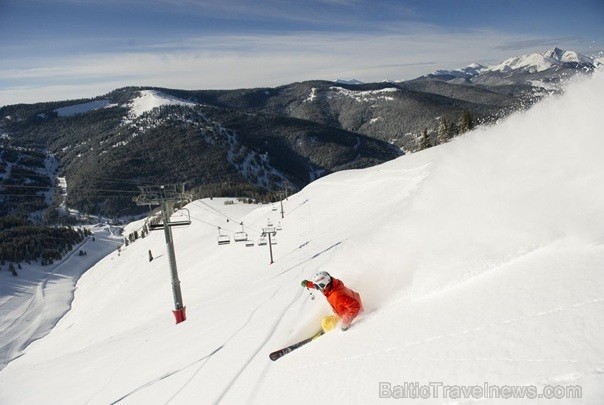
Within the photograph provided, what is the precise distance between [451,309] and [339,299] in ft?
7.60

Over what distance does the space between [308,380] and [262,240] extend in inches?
1163

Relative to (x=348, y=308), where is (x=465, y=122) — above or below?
above

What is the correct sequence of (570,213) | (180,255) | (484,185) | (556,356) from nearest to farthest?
(556,356)
(570,213)
(484,185)
(180,255)

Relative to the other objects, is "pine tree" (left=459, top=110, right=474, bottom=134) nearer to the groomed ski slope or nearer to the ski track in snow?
the groomed ski slope

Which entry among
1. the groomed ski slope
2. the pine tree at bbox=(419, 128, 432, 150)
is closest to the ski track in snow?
the groomed ski slope

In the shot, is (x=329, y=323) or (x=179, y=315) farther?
(x=179, y=315)

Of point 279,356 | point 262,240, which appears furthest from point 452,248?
point 262,240

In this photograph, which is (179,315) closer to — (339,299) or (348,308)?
(339,299)

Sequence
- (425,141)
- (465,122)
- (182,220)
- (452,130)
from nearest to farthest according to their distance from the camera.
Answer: (182,220) < (465,122) < (425,141) < (452,130)

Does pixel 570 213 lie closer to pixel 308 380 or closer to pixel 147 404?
pixel 308 380

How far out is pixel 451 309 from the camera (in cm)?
551

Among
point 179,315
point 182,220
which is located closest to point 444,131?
point 182,220

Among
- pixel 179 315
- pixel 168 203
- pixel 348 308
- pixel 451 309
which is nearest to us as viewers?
pixel 451 309

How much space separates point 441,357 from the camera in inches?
177
